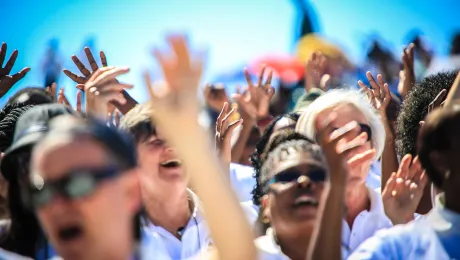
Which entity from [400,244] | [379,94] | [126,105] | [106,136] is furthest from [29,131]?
[379,94]

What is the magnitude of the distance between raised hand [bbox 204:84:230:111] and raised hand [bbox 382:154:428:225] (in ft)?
10.2

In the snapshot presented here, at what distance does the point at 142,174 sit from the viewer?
3602 millimetres

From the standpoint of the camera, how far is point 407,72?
4941 mm

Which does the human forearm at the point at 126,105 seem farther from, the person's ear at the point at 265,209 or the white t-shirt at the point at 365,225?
the white t-shirt at the point at 365,225

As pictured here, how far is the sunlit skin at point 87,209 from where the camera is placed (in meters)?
2.03

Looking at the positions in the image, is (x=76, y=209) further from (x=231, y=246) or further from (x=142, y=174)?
(x=142, y=174)

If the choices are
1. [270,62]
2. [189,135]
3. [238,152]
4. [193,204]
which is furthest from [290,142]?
[270,62]

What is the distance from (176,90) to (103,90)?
1713 mm

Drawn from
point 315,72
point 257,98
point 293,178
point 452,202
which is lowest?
point 452,202

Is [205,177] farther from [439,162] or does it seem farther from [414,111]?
[414,111]

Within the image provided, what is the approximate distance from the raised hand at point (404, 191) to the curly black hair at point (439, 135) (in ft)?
2.17

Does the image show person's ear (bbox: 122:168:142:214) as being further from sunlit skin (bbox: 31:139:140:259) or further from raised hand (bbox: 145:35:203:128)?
raised hand (bbox: 145:35:203:128)

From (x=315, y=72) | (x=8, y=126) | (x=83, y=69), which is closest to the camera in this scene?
(x=8, y=126)

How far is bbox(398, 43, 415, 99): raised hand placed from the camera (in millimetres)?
4867
